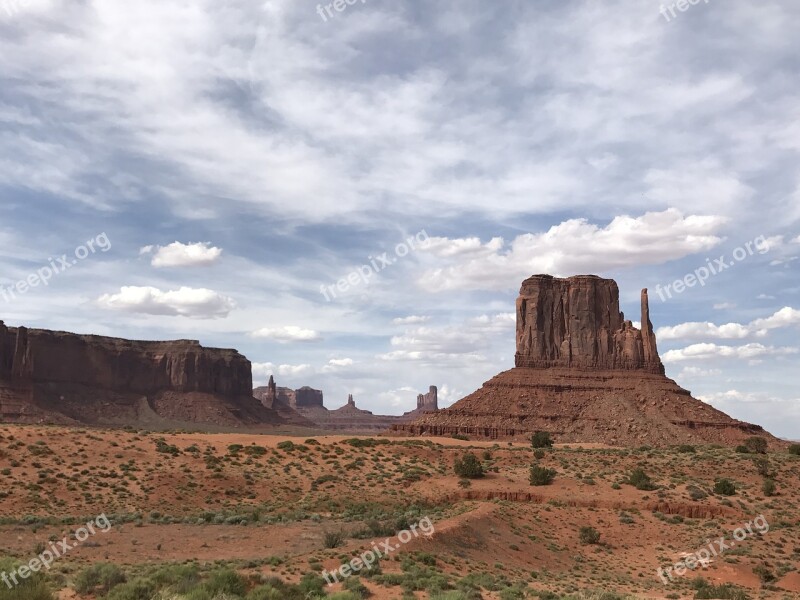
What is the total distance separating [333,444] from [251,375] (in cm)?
13758

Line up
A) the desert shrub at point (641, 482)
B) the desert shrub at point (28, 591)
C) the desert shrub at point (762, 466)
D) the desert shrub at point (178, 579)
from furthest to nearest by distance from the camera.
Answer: the desert shrub at point (762, 466) < the desert shrub at point (641, 482) < the desert shrub at point (178, 579) < the desert shrub at point (28, 591)

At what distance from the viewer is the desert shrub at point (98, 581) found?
16172 millimetres

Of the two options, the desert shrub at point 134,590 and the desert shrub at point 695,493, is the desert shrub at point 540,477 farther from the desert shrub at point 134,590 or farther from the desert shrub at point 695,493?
the desert shrub at point 134,590

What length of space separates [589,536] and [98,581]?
2396 centimetres

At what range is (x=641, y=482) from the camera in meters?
41.2

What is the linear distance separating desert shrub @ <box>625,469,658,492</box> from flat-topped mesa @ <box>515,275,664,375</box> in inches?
2871

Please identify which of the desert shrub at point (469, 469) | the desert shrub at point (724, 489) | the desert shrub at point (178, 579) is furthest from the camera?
the desert shrub at point (469, 469)

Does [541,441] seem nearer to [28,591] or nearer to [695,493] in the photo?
[695,493]

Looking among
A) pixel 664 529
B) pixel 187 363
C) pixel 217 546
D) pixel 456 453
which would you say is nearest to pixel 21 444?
pixel 217 546

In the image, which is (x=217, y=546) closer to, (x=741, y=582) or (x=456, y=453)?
(x=741, y=582)

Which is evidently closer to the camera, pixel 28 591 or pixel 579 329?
pixel 28 591

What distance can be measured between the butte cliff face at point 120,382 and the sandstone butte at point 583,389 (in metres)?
71.0

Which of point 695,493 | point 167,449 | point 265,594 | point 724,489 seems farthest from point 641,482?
point 167,449

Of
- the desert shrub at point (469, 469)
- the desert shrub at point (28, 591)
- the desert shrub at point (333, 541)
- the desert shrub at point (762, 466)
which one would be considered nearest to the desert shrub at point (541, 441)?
the desert shrub at point (469, 469)
